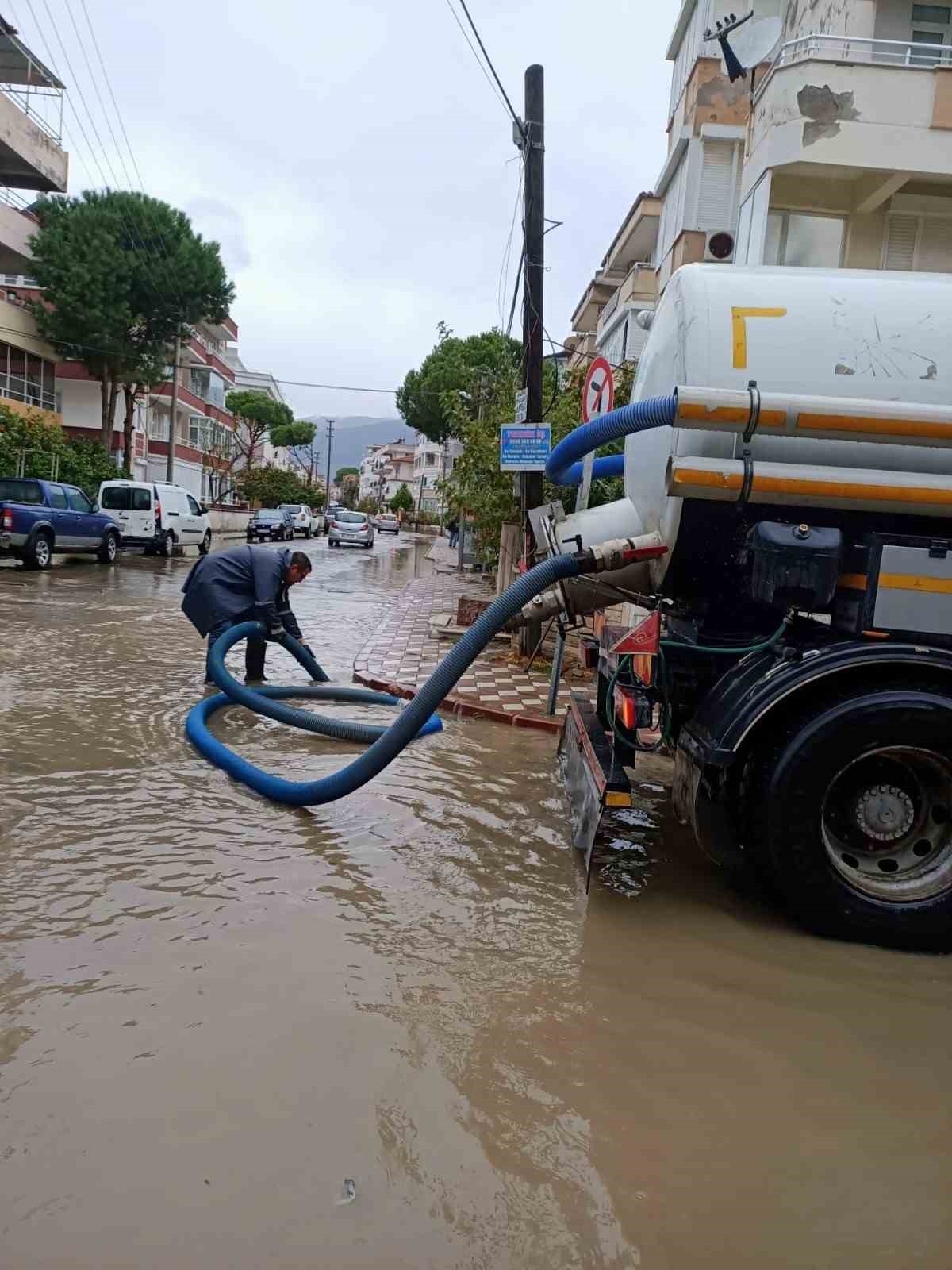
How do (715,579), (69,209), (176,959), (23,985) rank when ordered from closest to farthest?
1. (23,985)
2. (176,959)
3. (715,579)
4. (69,209)

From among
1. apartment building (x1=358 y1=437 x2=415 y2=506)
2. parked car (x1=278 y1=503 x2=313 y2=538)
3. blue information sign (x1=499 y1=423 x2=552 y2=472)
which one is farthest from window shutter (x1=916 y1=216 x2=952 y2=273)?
apartment building (x1=358 y1=437 x2=415 y2=506)

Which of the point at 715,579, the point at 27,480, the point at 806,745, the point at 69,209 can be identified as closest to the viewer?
the point at 806,745

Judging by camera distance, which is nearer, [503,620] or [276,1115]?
[276,1115]

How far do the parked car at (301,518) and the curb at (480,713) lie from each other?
1281 inches

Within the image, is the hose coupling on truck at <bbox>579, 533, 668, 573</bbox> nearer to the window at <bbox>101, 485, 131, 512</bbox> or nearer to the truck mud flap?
the truck mud flap

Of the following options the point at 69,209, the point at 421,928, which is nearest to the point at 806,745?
the point at 421,928

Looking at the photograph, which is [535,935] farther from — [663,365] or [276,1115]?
[663,365]

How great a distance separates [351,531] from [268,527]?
3.82 meters

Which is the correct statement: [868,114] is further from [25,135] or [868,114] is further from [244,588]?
[25,135]

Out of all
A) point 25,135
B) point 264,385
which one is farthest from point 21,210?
point 264,385

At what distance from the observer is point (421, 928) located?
3924 millimetres

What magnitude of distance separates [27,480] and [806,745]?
17.8 meters

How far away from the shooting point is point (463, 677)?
9.62 m

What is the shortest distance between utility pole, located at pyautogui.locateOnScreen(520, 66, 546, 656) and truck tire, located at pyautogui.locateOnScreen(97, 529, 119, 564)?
13764 mm
